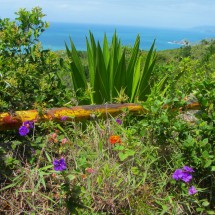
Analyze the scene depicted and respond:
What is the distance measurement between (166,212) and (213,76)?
1.64 m

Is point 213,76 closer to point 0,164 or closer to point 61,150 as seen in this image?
point 61,150

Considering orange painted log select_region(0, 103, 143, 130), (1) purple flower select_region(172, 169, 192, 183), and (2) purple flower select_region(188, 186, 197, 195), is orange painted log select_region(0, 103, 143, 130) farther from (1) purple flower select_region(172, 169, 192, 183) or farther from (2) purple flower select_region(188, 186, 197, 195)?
(2) purple flower select_region(188, 186, 197, 195)

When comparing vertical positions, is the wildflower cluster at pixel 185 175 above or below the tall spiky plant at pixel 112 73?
below

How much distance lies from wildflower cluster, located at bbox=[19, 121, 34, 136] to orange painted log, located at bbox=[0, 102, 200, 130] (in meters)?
0.08

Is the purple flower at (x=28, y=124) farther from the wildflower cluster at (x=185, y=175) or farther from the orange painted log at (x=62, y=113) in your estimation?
the wildflower cluster at (x=185, y=175)

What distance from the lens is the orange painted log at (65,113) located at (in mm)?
3039

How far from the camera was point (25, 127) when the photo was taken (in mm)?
2906

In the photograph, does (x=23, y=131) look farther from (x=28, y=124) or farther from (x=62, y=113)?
(x=62, y=113)

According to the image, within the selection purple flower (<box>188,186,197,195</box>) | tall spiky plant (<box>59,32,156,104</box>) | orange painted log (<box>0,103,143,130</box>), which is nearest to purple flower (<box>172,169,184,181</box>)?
purple flower (<box>188,186,197,195</box>)

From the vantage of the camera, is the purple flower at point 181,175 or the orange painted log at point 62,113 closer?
the purple flower at point 181,175

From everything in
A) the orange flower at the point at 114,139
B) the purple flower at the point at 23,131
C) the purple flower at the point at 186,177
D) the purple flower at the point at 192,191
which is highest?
the purple flower at the point at 23,131

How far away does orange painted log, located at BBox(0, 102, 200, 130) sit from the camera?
9.97ft

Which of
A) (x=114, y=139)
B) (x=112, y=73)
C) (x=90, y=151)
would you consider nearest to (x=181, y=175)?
(x=114, y=139)

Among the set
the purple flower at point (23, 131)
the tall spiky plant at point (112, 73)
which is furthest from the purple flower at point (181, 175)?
the tall spiky plant at point (112, 73)
